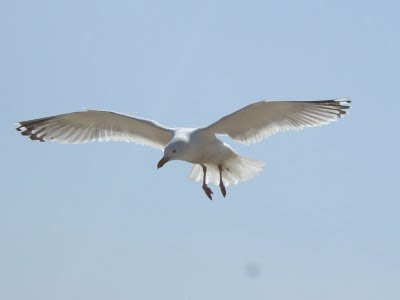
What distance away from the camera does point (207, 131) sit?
402 inches

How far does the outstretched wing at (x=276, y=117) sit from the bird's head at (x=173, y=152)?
519 mm

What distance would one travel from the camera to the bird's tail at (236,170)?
10953 mm

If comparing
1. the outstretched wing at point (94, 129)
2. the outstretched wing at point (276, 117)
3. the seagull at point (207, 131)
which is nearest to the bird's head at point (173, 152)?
the seagull at point (207, 131)

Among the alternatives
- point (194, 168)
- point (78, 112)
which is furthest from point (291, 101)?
point (78, 112)

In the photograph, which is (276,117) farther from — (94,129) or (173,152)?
(94,129)

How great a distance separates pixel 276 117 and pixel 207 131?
86 cm

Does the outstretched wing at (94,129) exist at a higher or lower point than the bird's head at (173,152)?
higher

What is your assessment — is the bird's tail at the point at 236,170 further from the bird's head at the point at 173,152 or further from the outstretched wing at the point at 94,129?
the bird's head at the point at 173,152

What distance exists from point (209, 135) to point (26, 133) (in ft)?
8.36

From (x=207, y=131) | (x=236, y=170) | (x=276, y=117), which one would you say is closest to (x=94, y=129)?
(x=207, y=131)

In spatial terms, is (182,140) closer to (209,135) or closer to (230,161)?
(209,135)

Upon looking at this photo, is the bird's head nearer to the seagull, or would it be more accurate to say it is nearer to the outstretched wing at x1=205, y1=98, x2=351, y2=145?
the seagull

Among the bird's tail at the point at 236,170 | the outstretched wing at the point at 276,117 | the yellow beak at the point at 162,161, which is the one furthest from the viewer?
the bird's tail at the point at 236,170

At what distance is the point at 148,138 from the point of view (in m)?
11.3
